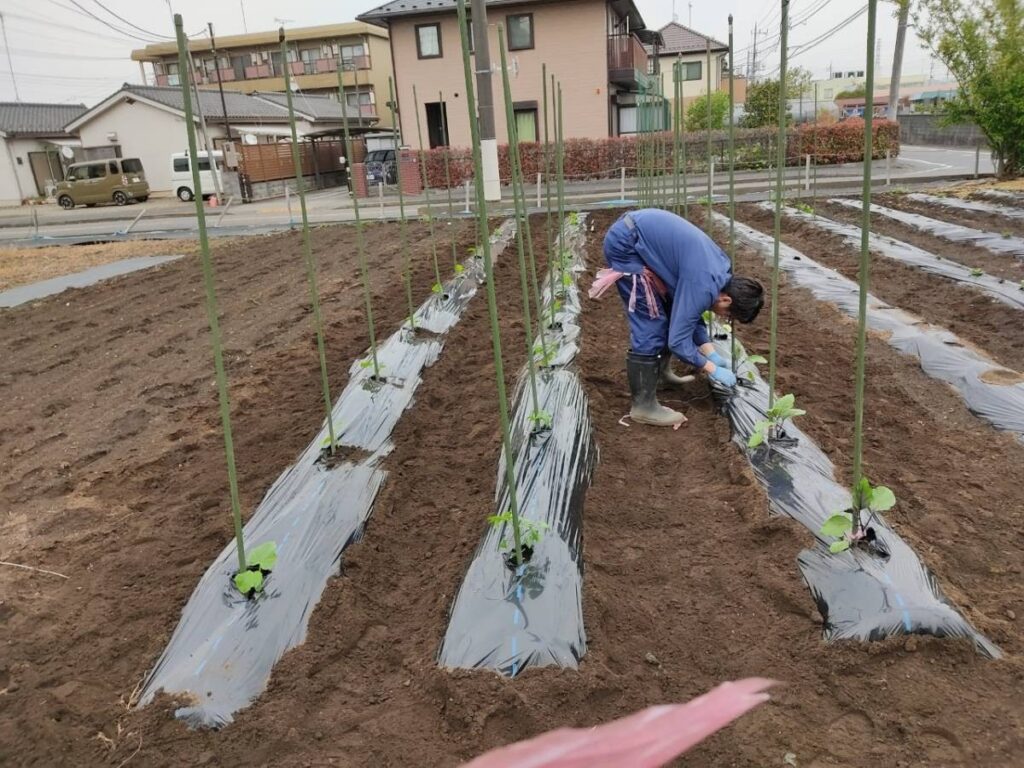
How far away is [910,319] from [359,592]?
438cm

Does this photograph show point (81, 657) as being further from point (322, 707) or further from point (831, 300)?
point (831, 300)

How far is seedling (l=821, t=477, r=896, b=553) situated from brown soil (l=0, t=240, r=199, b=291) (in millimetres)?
A: 9986

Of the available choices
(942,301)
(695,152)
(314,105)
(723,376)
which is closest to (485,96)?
(695,152)

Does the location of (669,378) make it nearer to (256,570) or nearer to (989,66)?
(256,570)

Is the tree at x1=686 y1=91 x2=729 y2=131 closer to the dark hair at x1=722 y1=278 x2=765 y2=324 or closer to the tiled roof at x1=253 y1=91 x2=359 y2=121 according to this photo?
the tiled roof at x1=253 y1=91 x2=359 y2=121

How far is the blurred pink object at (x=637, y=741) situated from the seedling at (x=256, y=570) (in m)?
2.14

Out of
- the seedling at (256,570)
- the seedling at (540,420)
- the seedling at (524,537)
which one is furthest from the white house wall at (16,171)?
the seedling at (524,537)

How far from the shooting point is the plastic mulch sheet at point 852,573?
2105mm

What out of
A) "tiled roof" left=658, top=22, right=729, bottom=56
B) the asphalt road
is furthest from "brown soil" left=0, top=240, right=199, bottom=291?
"tiled roof" left=658, top=22, right=729, bottom=56

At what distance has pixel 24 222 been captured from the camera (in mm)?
20906

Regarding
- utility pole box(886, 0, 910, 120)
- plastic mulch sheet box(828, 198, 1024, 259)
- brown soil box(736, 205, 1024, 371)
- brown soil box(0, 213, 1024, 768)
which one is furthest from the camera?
utility pole box(886, 0, 910, 120)

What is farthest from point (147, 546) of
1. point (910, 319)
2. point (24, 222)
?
point (24, 222)

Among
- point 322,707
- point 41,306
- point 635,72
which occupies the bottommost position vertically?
point 322,707

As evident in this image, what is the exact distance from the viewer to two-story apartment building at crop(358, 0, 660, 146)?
2197 centimetres
